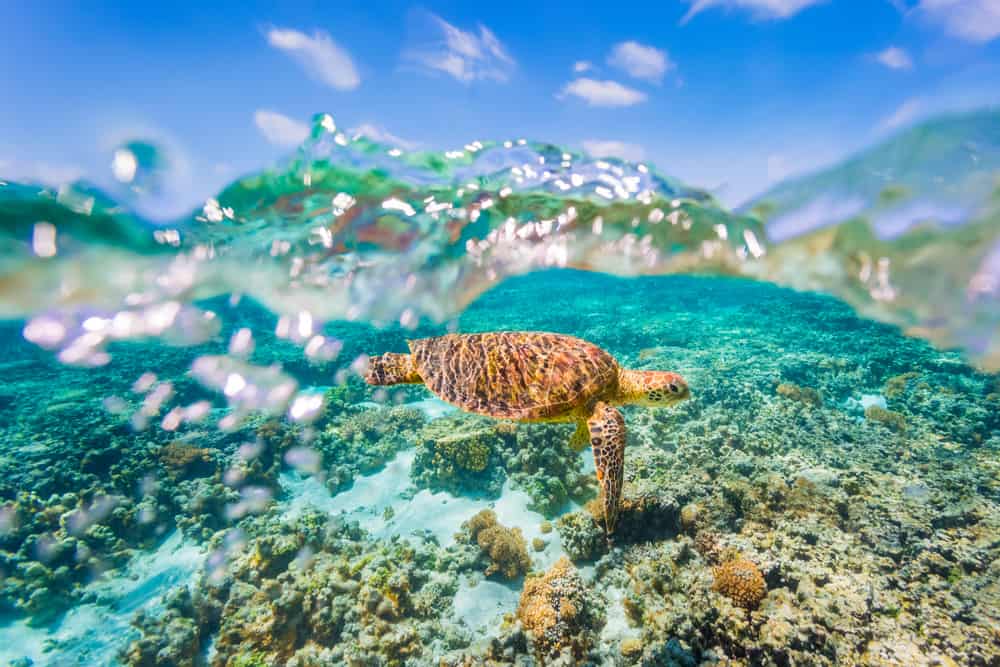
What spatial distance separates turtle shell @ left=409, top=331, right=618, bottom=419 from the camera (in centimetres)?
438

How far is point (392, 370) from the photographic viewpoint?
524 centimetres

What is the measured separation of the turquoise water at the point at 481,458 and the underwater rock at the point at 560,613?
3cm

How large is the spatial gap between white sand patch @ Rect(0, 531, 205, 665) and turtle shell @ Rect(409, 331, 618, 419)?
5387 millimetres

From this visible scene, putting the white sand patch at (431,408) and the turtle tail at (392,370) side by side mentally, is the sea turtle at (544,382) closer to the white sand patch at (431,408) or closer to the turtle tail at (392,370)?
the turtle tail at (392,370)

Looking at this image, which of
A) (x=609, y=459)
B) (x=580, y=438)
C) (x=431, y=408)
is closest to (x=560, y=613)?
(x=609, y=459)

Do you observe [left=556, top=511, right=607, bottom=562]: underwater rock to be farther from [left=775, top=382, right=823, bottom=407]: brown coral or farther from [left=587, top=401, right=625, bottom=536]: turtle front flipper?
[left=775, top=382, right=823, bottom=407]: brown coral

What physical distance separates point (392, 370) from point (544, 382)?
2.21 metres

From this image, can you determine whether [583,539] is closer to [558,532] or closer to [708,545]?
[558,532]

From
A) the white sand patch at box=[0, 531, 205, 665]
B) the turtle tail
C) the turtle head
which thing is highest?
the turtle tail

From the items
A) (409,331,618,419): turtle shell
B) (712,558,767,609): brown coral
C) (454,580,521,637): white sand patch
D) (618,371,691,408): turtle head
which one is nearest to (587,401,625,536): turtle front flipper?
(409,331,618,419): turtle shell

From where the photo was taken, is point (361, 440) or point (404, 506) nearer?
point (404, 506)

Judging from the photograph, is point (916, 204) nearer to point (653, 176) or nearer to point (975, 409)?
point (975, 409)

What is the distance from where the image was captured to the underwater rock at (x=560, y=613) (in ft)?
12.9

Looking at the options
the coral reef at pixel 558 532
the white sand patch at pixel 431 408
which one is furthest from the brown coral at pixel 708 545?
the white sand patch at pixel 431 408
